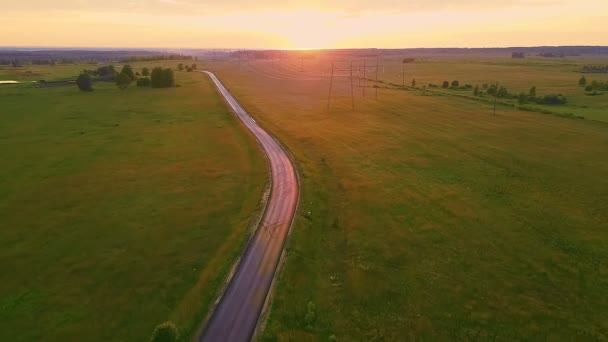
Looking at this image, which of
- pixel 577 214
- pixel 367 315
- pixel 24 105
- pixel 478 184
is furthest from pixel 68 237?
pixel 24 105

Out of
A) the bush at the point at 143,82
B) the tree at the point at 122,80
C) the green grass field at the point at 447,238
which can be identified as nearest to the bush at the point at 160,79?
the bush at the point at 143,82

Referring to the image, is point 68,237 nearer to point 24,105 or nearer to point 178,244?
point 178,244

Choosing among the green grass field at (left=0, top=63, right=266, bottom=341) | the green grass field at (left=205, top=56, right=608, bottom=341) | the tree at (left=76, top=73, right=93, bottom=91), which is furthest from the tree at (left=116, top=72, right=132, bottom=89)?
the green grass field at (left=205, top=56, right=608, bottom=341)

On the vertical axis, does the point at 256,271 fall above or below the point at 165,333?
below

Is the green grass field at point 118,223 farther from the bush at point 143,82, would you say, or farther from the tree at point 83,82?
the bush at point 143,82

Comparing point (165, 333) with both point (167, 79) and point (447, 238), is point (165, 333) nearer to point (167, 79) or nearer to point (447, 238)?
point (447, 238)

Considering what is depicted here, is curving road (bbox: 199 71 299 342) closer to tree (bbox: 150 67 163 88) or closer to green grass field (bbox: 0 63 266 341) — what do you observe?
green grass field (bbox: 0 63 266 341)

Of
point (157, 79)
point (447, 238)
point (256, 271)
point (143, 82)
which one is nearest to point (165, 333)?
point (256, 271)
